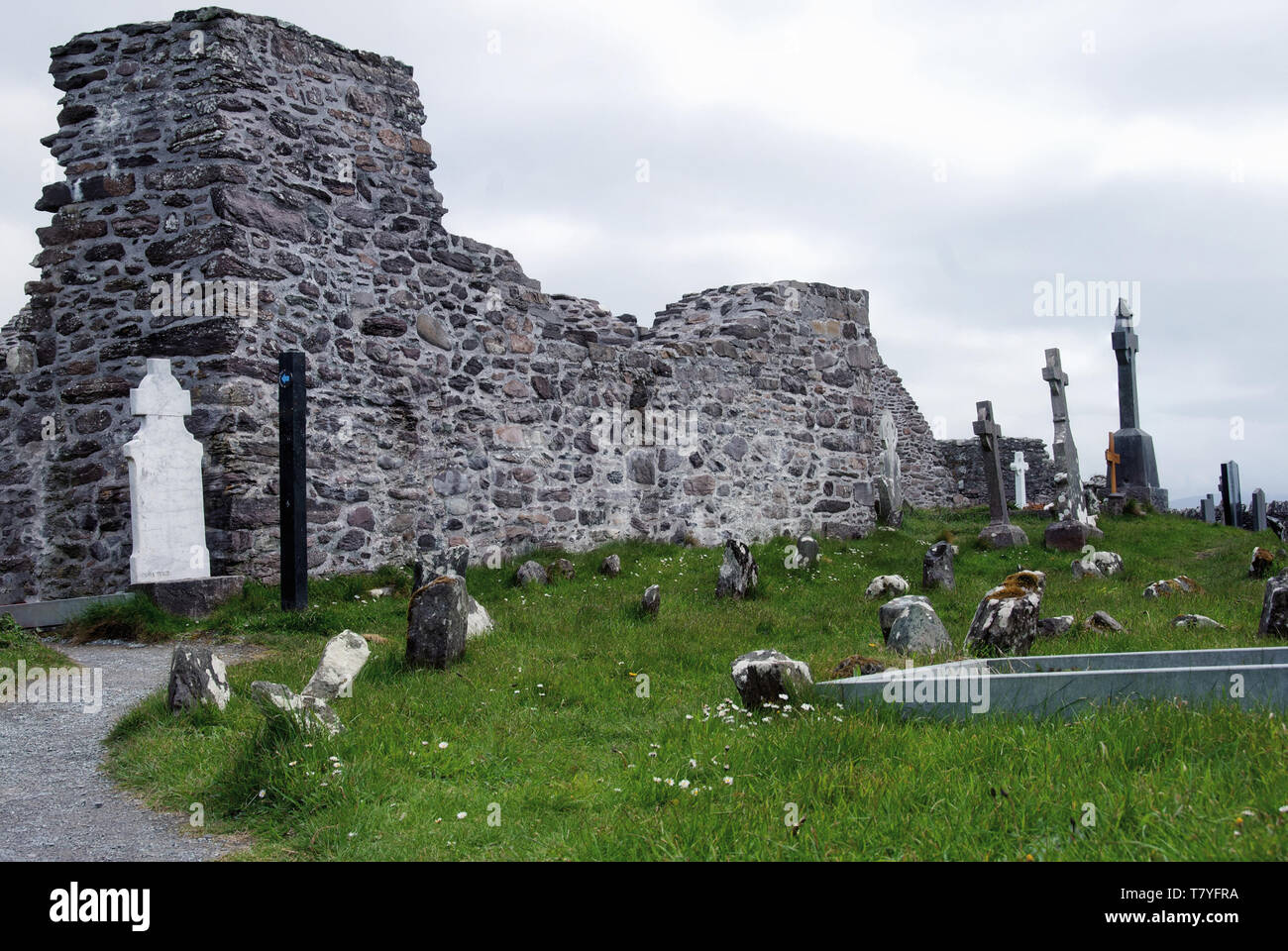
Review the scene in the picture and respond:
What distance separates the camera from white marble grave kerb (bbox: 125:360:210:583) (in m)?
8.55

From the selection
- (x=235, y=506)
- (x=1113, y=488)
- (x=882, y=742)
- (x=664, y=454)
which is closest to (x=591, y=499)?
(x=664, y=454)

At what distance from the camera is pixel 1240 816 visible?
2855 millimetres

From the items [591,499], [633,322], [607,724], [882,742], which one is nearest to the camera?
[882,742]

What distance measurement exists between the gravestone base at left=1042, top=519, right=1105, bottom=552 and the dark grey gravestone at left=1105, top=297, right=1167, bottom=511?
9.27 metres

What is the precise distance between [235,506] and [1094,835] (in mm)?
7915

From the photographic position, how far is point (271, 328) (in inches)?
375

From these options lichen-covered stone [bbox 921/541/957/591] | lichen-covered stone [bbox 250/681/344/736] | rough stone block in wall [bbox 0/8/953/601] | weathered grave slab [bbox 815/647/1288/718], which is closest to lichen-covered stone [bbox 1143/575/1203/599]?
lichen-covered stone [bbox 921/541/957/591]

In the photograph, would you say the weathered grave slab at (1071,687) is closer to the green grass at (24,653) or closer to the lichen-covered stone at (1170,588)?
the lichen-covered stone at (1170,588)

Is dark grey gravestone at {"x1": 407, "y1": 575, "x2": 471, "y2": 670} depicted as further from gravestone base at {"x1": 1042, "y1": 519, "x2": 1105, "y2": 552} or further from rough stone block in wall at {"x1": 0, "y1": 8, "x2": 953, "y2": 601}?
gravestone base at {"x1": 1042, "y1": 519, "x2": 1105, "y2": 552}

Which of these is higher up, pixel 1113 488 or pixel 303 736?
pixel 1113 488

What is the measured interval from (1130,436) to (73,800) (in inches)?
908

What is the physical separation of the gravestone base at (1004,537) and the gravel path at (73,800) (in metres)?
10.6

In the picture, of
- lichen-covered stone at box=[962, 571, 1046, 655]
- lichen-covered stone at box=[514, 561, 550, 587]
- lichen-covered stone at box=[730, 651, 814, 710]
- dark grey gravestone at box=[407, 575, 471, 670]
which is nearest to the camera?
lichen-covered stone at box=[730, 651, 814, 710]
